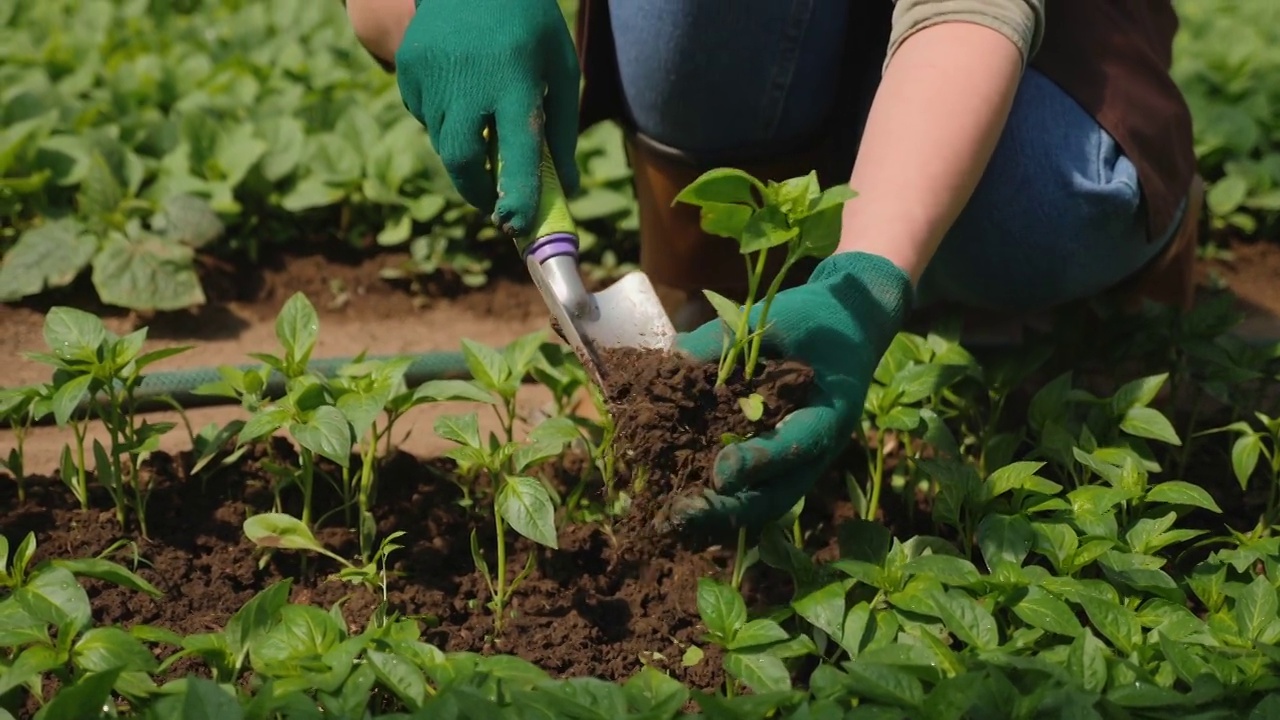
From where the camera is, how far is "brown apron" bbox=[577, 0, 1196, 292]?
201 centimetres

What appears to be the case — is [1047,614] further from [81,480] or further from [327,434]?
[81,480]

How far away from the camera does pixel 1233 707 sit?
1421 millimetres

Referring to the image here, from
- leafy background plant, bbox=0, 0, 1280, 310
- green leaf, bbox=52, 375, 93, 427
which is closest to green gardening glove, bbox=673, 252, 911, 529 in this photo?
green leaf, bbox=52, 375, 93, 427

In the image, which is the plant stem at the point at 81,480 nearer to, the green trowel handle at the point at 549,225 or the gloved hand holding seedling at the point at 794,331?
the green trowel handle at the point at 549,225

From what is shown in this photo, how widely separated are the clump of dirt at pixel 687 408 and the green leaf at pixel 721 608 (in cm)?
9

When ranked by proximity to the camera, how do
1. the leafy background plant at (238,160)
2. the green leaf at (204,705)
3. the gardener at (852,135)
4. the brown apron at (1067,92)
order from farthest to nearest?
the leafy background plant at (238,160) < the brown apron at (1067,92) < the gardener at (852,135) < the green leaf at (204,705)

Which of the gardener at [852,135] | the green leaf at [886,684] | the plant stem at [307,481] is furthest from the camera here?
the plant stem at [307,481]

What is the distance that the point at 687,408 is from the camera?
1.51 m

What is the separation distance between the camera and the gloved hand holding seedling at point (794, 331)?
1426 millimetres

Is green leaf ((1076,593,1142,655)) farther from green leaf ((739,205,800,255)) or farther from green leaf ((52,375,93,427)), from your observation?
green leaf ((52,375,93,427))

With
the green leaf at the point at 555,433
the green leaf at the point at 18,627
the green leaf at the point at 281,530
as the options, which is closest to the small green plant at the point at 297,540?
the green leaf at the point at 281,530

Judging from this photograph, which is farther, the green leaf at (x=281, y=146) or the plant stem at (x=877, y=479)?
the green leaf at (x=281, y=146)

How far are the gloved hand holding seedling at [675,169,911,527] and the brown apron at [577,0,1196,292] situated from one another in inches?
24.7

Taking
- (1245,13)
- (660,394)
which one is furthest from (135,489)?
(1245,13)
